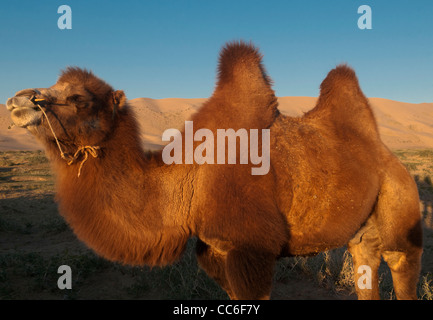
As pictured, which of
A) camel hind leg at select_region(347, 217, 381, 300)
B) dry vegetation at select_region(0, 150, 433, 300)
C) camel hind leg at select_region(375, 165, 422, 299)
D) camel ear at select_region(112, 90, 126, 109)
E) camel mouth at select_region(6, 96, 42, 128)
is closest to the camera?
camel mouth at select_region(6, 96, 42, 128)

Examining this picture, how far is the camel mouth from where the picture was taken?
2.66 m

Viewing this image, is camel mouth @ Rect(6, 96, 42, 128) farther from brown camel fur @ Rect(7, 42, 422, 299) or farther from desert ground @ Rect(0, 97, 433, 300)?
desert ground @ Rect(0, 97, 433, 300)

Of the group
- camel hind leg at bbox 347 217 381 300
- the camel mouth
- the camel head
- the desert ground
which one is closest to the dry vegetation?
the desert ground

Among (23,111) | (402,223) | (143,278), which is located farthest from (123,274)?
(402,223)

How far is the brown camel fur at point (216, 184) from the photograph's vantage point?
116 inches

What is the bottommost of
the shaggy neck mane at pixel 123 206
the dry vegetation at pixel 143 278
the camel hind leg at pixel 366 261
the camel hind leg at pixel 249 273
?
the dry vegetation at pixel 143 278

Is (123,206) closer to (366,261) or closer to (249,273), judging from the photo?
(249,273)

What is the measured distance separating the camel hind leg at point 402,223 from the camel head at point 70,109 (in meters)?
3.05

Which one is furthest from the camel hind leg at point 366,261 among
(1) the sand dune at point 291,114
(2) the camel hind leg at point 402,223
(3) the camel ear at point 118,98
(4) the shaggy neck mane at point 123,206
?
(1) the sand dune at point 291,114

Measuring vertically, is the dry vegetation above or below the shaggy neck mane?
below

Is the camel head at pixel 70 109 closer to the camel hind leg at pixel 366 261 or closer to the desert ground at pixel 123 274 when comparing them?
the desert ground at pixel 123 274

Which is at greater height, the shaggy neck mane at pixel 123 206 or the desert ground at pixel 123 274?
the shaggy neck mane at pixel 123 206

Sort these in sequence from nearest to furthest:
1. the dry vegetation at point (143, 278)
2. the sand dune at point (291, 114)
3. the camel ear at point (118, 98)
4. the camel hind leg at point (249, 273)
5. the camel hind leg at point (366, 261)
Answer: the camel hind leg at point (249, 273), the camel ear at point (118, 98), the camel hind leg at point (366, 261), the dry vegetation at point (143, 278), the sand dune at point (291, 114)
